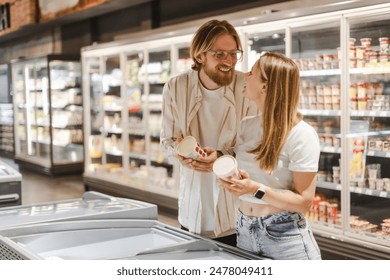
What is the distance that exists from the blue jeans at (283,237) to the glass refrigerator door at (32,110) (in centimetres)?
770

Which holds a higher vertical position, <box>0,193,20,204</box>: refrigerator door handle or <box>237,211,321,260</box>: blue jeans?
<box>237,211,321,260</box>: blue jeans

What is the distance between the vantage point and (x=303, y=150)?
1.88m

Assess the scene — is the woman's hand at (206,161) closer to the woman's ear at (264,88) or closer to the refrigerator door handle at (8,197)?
the woman's ear at (264,88)

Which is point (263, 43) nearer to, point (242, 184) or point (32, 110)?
point (242, 184)

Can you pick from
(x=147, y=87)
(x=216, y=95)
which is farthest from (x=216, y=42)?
(x=147, y=87)

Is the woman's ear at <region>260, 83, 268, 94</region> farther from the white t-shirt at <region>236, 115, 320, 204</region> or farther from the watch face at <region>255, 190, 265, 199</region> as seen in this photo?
the watch face at <region>255, 190, 265, 199</region>

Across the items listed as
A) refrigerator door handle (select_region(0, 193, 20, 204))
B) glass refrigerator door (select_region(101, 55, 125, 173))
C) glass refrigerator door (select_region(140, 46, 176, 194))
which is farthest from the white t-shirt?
glass refrigerator door (select_region(101, 55, 125, 173))

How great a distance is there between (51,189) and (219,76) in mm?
5973

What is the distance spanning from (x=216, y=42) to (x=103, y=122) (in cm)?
538

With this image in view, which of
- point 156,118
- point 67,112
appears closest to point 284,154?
point 156,118

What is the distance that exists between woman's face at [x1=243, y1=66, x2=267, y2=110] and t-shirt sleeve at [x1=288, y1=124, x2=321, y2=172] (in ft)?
0.61

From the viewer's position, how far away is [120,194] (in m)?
7.07

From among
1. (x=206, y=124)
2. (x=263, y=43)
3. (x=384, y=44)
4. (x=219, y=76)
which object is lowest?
(x=206, y=124)

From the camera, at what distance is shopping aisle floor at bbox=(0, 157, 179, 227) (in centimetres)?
685
